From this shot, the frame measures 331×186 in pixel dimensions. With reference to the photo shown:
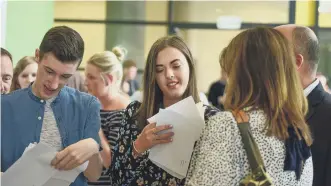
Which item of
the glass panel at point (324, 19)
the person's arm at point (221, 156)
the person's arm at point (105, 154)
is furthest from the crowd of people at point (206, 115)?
the glass panel at point (324, 19)

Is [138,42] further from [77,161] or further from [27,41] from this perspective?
[77,161]

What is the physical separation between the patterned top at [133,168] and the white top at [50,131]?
31 cm

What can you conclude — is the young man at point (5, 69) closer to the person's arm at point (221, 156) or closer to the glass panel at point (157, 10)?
the person's arm at point (221, 156)

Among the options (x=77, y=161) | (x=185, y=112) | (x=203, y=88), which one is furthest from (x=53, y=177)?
(x=203, y=88)

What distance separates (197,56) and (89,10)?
202 centimetres

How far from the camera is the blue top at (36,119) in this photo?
1.85 meters

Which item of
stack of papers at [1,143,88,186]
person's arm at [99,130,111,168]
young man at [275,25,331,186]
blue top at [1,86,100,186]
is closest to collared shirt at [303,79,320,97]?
young man at [275,25,331,186]

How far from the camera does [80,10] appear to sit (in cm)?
878

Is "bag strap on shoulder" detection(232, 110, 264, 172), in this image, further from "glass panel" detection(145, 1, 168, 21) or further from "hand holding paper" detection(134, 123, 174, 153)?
"glass panel" detection(145, 1, 168, 21)

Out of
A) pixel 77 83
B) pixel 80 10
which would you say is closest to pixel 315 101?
pixel 77 83

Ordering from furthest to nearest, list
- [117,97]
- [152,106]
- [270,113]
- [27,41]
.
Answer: [27,41] → [117,97] → [152,106] → [270,113]

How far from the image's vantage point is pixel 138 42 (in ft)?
29.0

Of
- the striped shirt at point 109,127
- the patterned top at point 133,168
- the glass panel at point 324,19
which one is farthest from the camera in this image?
the glass panel at point 324,19

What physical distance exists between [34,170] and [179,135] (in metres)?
0.53
